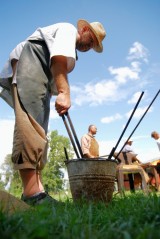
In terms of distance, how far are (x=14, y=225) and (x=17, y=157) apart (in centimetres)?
131

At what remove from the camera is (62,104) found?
8.52 feet

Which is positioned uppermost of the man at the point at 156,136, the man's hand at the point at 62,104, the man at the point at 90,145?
the man at the point at 156,136

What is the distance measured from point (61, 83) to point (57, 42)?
38cm

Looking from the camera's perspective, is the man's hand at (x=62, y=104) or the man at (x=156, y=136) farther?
the man at (x=156, y=136)

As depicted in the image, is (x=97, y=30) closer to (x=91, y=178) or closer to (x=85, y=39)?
(x=85, y=39)

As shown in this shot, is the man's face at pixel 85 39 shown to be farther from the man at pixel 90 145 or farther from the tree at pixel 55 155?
the tree at pixel 55 155

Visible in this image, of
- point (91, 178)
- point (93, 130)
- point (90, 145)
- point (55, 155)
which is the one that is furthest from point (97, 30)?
point (55, 155)

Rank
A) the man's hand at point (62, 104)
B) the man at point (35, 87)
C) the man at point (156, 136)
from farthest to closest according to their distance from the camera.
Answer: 1. the man at point (156, 136)
2. the man's hand at point (62, 104)
3. the man at point (35, 87)

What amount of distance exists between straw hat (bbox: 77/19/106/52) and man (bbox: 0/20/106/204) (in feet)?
0.59

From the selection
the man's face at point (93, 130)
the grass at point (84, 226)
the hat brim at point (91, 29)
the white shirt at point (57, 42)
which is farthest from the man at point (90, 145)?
the grass at point (84, 226)

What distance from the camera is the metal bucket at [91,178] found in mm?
2348

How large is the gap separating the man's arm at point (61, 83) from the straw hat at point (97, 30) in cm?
61

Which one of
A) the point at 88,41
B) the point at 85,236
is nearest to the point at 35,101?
the point at 88,41

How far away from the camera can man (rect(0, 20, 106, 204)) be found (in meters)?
2.47
